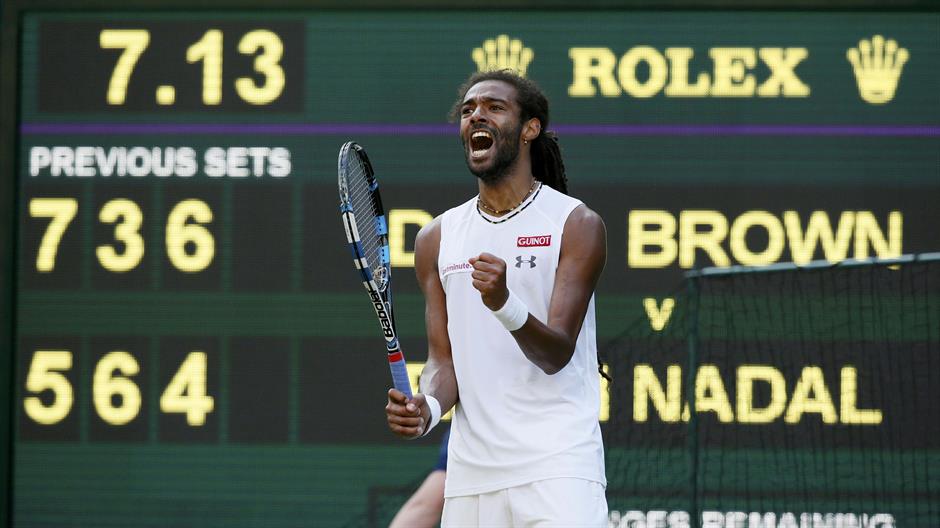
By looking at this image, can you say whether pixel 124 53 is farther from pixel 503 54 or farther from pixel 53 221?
pixel 503 54

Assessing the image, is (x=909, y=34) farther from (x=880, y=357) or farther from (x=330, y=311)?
(x=330, y=311)

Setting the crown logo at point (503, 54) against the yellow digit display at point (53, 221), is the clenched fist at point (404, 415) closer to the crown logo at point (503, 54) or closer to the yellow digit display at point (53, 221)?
the crown logo at point (503, 54)

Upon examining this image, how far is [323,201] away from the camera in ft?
21.7

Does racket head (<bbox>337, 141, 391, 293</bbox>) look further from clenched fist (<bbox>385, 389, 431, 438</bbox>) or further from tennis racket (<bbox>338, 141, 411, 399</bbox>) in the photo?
clenched fist (<bbox>385, 389, 431, 438</bbox>)

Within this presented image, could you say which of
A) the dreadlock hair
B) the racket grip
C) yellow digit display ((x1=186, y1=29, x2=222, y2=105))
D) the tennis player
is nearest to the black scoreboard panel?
yellow digit display ((x1=186, y1=29, x2=222, y2=105))

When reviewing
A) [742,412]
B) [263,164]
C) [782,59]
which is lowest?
[742,412]

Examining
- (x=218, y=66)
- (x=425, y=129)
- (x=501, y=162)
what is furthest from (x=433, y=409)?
(x=218, y=66)

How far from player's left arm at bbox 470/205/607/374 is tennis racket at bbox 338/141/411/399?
1.13 ft

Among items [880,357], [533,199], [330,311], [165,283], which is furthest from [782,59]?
[533,199]

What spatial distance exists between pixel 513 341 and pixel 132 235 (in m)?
3.69

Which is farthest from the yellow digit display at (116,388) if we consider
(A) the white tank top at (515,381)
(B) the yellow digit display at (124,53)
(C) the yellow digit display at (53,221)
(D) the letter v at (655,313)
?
(A) the white tank top at (515,381)

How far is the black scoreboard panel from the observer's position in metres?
6.53

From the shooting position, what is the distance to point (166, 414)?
6.58 metres

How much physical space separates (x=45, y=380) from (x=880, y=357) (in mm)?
3631
